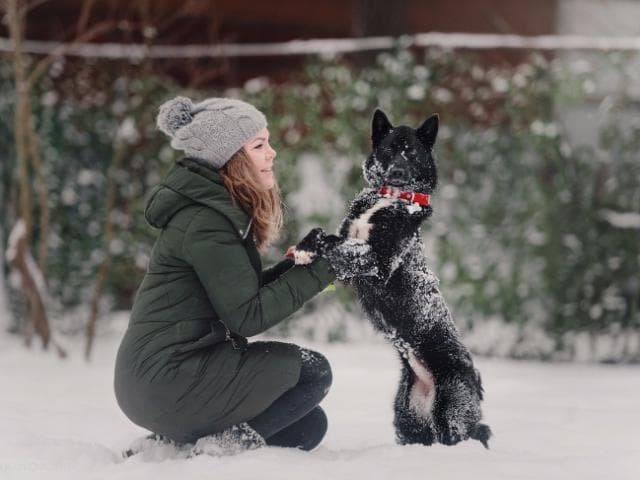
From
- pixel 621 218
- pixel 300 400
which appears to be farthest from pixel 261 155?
pixel 621 218

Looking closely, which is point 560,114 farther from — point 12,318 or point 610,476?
point 12,318

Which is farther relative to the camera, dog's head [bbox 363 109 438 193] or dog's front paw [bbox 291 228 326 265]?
dog's head [bbox 363 109 438 193]

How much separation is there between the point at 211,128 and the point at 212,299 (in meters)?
0.62

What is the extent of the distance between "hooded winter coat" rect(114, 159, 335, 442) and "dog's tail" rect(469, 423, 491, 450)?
79 cm

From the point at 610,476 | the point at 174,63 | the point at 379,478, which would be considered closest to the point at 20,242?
the point at 174,63

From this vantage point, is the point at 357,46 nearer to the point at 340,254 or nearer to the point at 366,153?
the point at 366,153

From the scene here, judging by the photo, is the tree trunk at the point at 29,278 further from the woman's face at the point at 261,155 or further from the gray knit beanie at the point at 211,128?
the woman's face at the point at 261,155

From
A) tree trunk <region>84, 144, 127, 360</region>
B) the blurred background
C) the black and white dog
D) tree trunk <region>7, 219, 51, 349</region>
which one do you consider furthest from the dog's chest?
tree trunk <region>7, 219, 51, 349</region>

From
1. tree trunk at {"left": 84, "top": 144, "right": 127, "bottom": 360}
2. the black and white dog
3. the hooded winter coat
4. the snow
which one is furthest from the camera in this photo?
tree trunk at {"left": 84, "top": 144, "right": 127, "bottom": 360}

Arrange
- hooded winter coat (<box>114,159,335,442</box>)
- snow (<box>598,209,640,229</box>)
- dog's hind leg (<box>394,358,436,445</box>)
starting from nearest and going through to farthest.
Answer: hooded winter coat (<box>114,159,335,442</box>) < dog's hind leg (<box>394,358,436,445</box>) < snow (<box>598,209,640,229</box>)

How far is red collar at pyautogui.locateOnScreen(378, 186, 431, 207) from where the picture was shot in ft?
10.9

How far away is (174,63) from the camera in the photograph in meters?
6.35

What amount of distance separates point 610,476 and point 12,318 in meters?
4.56

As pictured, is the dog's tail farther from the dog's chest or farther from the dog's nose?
the dog's nose
